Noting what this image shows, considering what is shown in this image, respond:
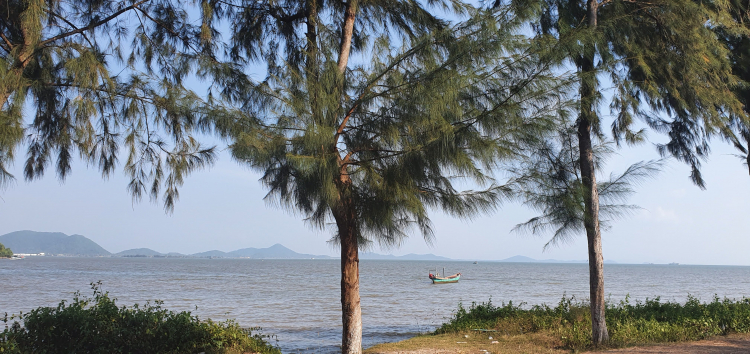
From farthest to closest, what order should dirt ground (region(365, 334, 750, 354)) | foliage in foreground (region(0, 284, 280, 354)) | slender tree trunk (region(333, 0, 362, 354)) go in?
dirt ground (region(365, 334, 750, 354)) < slender tree trunk (region(333, 0, 362, 354)) < foliage in foreground (region(0, 284, 280, 354))

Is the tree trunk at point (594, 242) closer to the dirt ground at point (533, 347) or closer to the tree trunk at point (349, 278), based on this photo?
the dirt ground at point (533, 347)

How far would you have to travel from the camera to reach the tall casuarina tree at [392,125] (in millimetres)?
4887

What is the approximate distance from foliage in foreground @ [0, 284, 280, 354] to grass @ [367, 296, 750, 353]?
2699 mm

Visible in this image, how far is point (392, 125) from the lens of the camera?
17.6 ft

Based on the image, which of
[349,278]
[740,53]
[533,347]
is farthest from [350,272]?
[740,53]

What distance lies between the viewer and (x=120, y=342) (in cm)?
622

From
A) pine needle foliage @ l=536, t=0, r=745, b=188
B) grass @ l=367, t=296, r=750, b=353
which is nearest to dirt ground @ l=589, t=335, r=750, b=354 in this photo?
grass @ l=367, t=296, r=750, b=353

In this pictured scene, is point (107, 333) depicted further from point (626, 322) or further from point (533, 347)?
point (626, 322)

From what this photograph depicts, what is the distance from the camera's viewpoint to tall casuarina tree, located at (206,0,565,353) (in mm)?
4887

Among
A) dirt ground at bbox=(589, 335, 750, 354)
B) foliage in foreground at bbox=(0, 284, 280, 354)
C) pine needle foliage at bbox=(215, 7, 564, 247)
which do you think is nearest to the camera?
pine needle foliage at bbox=(215, 7, 564, 247)

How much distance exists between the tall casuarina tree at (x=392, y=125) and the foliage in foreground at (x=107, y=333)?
204 cm

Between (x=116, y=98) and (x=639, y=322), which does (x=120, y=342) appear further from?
(x=639, y=322)

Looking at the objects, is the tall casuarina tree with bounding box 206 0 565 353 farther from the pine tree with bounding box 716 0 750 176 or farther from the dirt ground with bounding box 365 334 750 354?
the pine tree with bounding box 716 0 750 176

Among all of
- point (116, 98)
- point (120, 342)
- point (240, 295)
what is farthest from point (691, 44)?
point (240, 295)
